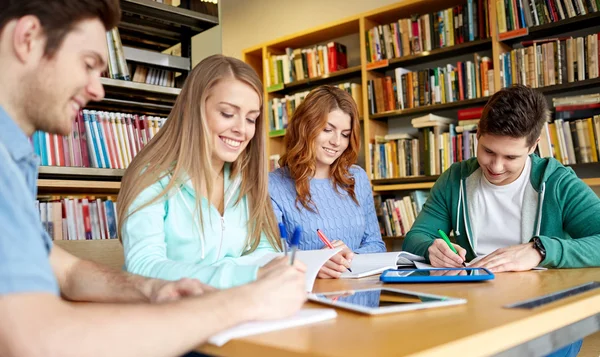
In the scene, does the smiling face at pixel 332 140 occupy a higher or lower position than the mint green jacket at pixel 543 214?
higher

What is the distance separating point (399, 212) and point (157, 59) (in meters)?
2.06

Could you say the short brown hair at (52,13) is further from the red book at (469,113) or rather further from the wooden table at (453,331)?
the red book at (469,113)

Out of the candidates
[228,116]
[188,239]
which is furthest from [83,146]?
[188,239]

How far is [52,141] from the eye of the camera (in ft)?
8.55

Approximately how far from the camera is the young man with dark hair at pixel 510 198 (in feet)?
5.69

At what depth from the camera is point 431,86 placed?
155 inches

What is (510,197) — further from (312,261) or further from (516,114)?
(312,261)

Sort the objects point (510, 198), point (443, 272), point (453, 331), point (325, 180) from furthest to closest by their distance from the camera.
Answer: point (325, 180), point (510, 198), point (443, 272), point (453, 331)

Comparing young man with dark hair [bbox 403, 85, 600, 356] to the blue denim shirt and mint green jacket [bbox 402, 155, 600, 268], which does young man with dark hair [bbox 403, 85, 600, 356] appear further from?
the blue denim shirt

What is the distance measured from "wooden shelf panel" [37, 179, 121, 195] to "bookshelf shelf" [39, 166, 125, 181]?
1.7 inches

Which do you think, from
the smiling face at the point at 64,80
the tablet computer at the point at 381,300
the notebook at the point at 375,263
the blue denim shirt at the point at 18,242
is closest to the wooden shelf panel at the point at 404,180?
the notebook at the point at 375,263

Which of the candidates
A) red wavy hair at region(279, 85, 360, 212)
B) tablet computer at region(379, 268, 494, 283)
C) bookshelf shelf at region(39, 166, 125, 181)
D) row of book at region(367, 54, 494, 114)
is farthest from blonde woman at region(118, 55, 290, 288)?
row of book at region(367, 54, 494, 114)

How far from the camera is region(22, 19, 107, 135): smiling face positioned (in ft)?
2.47

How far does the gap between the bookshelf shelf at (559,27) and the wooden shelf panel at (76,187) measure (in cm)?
252
